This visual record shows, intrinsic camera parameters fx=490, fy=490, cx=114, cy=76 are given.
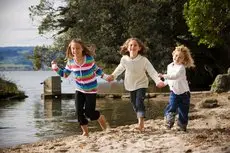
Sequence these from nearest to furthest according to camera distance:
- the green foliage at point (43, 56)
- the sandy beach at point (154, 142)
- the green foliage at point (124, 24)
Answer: the sandy beach at point (154, 142)
the green foliage at point (124, 24)
the green foliage at point (43, 56)

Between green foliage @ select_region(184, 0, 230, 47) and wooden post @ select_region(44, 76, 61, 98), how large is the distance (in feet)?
32.6

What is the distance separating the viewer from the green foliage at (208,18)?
21.9m

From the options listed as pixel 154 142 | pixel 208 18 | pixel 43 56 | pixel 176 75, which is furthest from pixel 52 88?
pixel 154 142

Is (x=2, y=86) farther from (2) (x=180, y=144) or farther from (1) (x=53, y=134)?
(2) (x=180, y=144)

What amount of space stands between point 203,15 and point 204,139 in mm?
14743

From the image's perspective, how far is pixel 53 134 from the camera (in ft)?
41.5

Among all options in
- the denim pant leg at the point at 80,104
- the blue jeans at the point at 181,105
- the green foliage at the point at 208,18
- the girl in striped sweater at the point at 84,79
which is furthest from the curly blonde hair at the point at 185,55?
the green foliage at the point at 208,18

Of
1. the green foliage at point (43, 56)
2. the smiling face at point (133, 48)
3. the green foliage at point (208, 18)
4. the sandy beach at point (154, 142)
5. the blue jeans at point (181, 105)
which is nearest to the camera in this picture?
the sandy beach at point (154, 142)

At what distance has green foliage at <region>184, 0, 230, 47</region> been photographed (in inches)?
860

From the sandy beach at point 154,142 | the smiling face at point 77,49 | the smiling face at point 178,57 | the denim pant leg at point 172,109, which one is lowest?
the sandy beach at point 154,142

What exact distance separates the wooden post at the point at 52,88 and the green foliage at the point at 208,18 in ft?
32.6

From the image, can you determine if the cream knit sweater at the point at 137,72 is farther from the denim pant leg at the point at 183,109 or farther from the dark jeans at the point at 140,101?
the denim pant leg at the point at 183,109

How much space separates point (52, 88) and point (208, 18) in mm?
11268

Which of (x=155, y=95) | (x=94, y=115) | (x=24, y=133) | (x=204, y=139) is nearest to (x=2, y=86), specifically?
(x=155, y=95)
